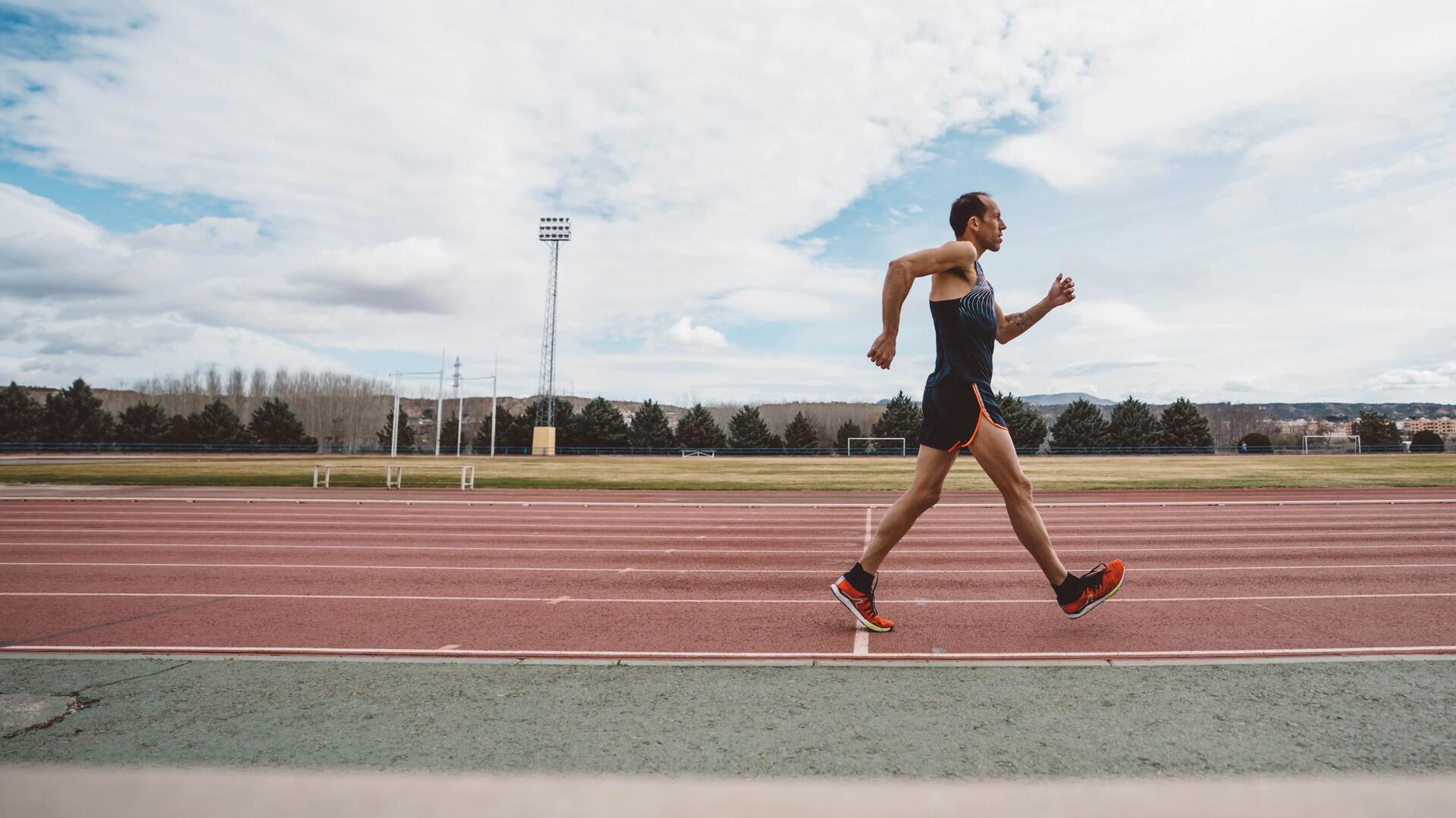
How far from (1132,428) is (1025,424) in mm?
8719

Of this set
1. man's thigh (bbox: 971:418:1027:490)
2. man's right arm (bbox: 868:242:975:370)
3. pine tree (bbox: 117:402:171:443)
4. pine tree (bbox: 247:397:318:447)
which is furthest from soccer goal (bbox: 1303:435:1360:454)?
pine tree (bbox: 117:402:171:443)

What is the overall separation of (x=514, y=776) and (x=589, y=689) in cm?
83

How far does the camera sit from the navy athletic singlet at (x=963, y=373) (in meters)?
4.00

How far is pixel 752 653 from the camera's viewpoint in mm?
4074

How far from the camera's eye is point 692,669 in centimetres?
344

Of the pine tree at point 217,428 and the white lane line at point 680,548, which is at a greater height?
the pine tree at point 217,428

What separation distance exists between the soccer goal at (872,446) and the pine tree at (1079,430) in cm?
1248

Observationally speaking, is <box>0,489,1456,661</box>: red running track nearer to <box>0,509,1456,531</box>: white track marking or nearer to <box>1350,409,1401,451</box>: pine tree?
<box>0,509,1456,531</box>: white track marking

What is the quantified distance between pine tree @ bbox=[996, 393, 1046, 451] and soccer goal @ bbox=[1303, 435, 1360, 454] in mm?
22357

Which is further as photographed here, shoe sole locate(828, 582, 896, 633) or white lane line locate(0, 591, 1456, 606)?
white lane line locate(0, 591, 1456, 606)

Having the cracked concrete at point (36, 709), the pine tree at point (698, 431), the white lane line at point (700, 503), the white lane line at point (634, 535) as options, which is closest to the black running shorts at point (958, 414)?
the cracked concrete at point (36, 709)

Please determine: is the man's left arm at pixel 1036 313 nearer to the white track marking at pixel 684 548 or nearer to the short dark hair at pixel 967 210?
the short dark hair at pixel 967 210

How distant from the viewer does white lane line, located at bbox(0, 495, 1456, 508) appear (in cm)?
1475

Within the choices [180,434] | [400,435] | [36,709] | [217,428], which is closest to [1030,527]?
[36,709]
